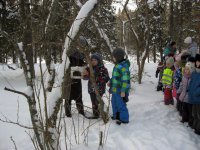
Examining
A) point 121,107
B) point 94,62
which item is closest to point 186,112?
point 121,107

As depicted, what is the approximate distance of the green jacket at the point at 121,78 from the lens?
5.76 metres

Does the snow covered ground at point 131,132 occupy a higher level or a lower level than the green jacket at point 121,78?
lower

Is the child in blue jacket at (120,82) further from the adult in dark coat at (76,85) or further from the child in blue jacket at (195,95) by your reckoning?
the child in blue jacket at (195,95)

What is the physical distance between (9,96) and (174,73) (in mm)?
5317

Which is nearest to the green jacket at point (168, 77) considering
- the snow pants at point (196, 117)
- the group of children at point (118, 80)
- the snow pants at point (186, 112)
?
the snow pants at point (186, 112)

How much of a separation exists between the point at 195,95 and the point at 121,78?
1544 mm

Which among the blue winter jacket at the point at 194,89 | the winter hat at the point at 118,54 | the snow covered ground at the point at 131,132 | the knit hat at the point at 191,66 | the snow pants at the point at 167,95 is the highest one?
the winter hat at the point at 118,54

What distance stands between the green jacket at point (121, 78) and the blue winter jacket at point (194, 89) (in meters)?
1.37

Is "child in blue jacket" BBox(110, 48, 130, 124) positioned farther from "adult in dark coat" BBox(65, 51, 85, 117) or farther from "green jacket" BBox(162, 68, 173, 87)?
"green jacket" BBox(162, 68, 173, 87)

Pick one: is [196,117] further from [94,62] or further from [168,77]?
[94,62]

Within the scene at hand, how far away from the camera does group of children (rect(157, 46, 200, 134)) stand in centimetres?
612

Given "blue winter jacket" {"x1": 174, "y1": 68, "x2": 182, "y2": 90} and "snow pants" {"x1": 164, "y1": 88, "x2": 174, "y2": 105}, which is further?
"snow pants" {"x1": 164, "y1": 88, "x2": 174, "y2": 105}

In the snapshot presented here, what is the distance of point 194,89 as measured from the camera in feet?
20.0

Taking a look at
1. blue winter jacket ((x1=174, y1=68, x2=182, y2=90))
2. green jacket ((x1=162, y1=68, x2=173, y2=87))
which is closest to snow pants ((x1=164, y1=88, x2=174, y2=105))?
green jacket ((x1=162, y1=68, x2=173, y2=87))
